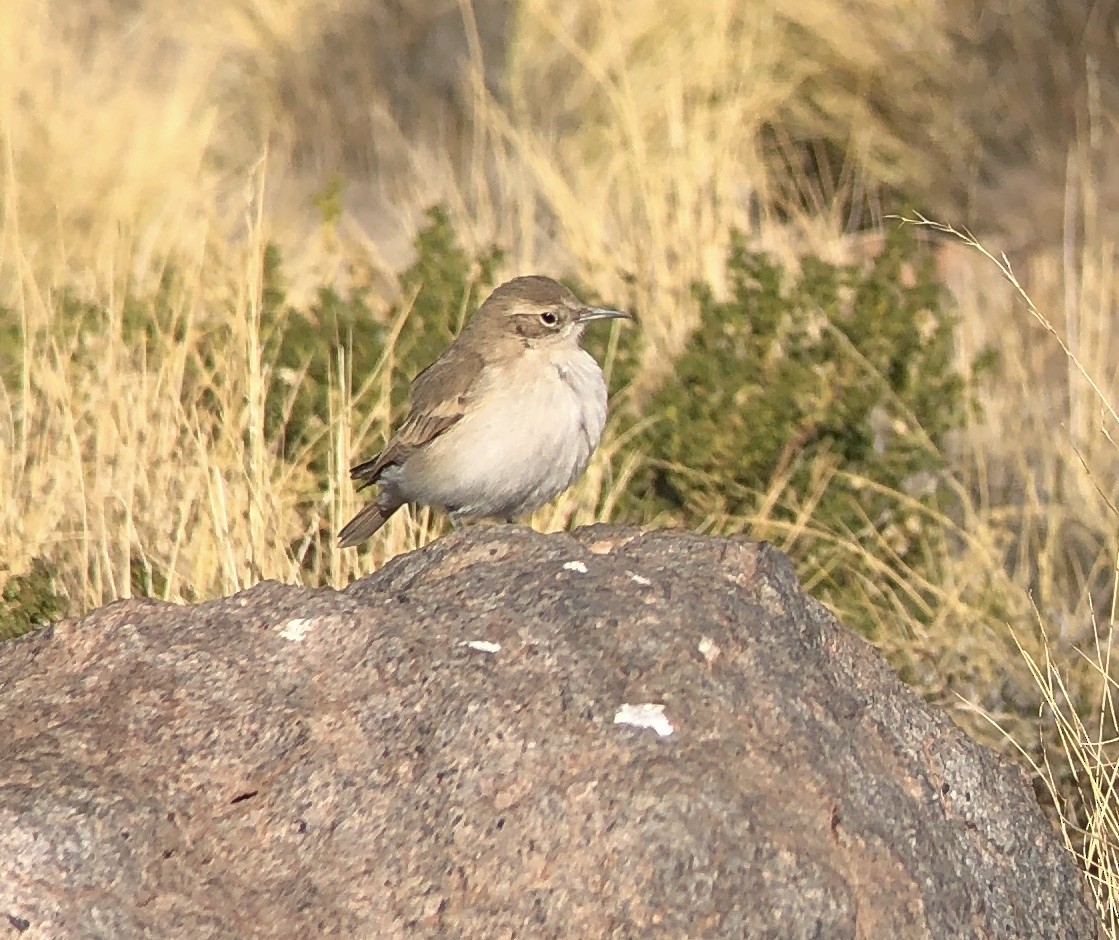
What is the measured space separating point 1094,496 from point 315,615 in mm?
4629

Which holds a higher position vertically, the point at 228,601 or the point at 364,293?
the point at 228,601

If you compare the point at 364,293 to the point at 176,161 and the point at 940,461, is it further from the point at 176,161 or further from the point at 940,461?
the point at 176,161

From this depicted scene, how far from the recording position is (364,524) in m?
5.84

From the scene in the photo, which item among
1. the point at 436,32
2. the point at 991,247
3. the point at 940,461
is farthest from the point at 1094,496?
the point at 436,32

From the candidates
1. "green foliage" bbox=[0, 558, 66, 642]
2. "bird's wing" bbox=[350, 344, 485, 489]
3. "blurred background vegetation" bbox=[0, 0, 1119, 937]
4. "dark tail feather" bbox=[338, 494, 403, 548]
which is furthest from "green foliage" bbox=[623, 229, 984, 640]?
"green foliage" bbox=[0, 558, 66, 642]

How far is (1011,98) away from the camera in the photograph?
11555 mm

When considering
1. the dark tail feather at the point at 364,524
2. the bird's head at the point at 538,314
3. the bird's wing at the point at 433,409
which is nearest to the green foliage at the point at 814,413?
the bird's head at the point at 538,314

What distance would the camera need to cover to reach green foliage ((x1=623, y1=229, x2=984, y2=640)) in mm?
7281

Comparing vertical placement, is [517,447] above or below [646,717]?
below

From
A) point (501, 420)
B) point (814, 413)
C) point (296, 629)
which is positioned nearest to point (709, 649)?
point (296, 629)

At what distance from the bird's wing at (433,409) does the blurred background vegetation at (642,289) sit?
140 millimetres

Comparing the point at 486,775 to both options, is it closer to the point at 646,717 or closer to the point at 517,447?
the point at 646,717

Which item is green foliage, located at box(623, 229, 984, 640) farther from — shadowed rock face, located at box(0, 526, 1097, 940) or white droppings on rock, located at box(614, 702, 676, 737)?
white droppings on rock, located at box(614, 702, 676, 737)

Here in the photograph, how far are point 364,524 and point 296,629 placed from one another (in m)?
2.47
